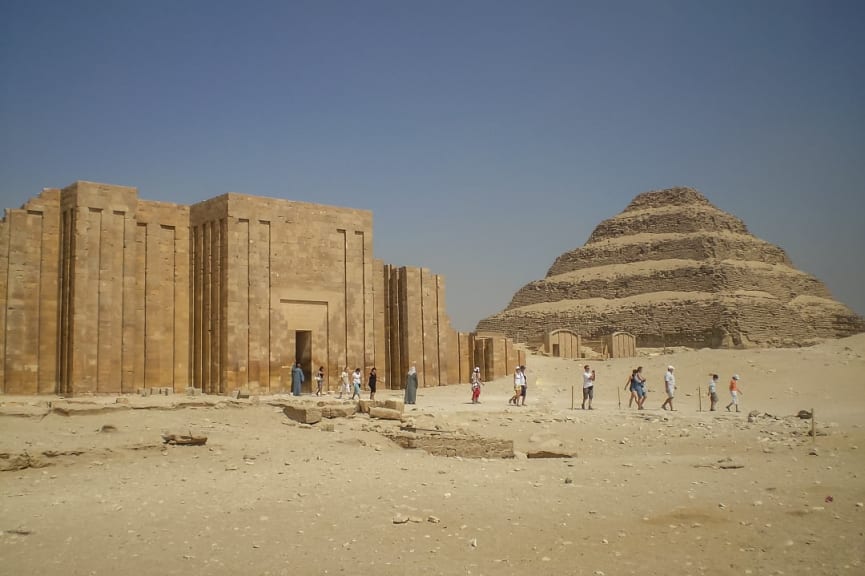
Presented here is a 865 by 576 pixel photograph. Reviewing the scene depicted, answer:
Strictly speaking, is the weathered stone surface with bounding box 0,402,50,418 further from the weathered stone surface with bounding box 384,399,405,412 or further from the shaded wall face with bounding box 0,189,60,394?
the shaded wall face with bounding box 0,189,60,394

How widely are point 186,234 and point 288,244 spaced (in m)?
2.81


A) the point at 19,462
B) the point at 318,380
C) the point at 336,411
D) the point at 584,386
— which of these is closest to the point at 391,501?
the point at 19,462

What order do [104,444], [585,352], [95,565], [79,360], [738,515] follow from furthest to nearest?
[585,352], [79,360], [104,444], [738,515], [95,565]

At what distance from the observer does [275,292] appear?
72.6 feet

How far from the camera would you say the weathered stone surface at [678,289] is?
2657 inches

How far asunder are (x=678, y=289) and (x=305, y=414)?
6675cm

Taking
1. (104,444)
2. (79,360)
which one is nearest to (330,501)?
(104,444)

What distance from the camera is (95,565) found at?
245 inches

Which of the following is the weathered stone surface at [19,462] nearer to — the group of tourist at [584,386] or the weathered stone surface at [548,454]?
the weathered stone surface at [548,454]

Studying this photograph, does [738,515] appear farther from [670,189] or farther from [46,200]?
[670,189]

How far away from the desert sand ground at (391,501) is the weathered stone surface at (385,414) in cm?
29

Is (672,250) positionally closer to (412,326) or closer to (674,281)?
(674,281)

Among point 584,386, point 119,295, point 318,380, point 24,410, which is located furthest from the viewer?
point 318,380

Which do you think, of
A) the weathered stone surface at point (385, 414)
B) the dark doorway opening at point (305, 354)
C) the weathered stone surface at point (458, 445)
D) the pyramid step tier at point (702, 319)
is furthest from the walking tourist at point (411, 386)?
the pyramid step tier at point (702, 319)
